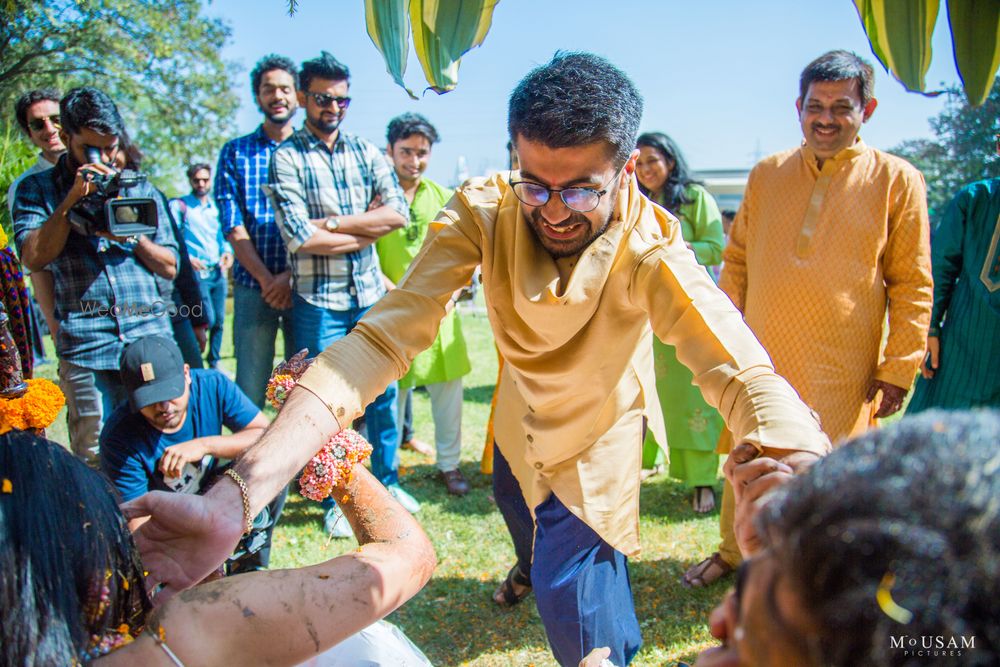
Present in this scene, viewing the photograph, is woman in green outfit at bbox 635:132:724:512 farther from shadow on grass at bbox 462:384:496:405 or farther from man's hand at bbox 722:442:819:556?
man's hand at bbox 722:442:819:556

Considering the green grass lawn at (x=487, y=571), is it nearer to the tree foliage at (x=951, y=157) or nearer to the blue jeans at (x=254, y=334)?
the blue jeans at (x=254, y=334)

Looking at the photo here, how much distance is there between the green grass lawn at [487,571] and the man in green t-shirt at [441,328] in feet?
0.97

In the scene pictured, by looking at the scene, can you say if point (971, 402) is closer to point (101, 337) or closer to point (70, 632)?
point (70, 632)

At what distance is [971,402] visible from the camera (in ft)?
10.5

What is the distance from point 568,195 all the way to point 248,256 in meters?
2.66

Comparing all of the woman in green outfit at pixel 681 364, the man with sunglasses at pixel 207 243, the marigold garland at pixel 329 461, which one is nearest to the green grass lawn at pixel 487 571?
the woman in green outfit at pixel 681 364

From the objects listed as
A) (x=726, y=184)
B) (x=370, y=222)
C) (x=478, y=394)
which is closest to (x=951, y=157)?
(x=726, y=184)

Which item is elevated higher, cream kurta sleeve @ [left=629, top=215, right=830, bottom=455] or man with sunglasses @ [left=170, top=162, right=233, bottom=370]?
cream kurta sleeve @ [left=629, top=215, right=830, bottom=455]

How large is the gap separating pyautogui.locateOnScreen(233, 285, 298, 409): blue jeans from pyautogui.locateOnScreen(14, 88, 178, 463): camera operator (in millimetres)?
522

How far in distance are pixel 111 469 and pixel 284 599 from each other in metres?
2.01

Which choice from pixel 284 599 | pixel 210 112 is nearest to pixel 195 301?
pixel 284 599

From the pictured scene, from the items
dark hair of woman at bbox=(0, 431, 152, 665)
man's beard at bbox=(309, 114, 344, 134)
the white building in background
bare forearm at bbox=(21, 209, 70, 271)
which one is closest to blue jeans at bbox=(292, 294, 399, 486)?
man's beard at bbox=(309, 114, 344, 134)

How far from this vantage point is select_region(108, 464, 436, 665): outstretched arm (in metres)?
1.29

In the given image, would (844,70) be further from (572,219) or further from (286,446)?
(286,446)
